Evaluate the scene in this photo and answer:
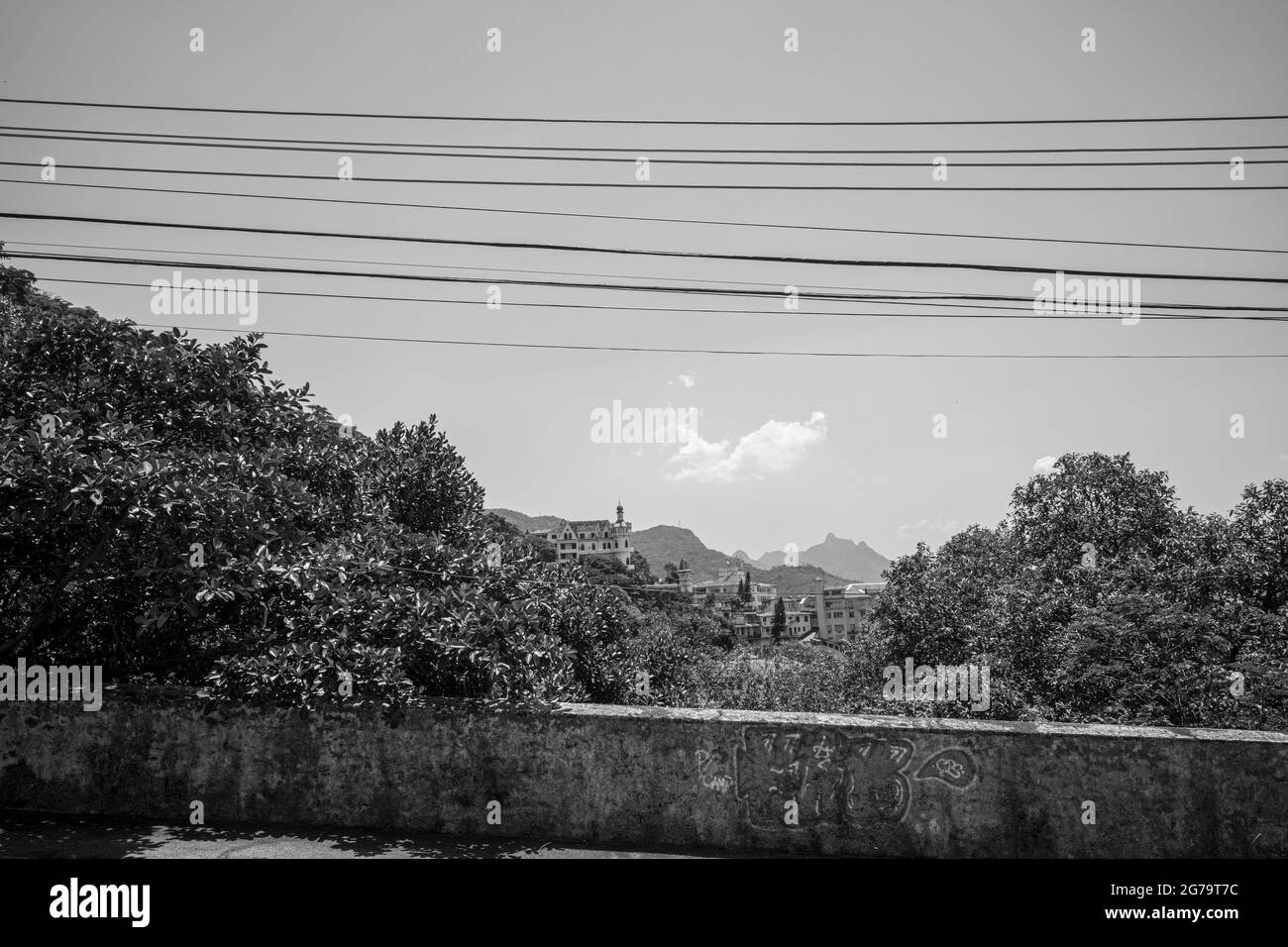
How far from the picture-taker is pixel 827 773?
277 inches

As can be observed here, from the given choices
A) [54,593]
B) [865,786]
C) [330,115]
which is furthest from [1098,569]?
[54,593]

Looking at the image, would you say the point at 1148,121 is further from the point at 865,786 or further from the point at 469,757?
the point at 469,757

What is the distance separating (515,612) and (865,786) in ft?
13.2

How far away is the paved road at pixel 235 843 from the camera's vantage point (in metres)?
6.52

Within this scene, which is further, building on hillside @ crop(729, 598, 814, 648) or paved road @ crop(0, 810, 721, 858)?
building on hillside @ crop(729, 598, 814, 648)

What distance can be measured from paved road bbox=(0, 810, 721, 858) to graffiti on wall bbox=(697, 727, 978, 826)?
0.71 metres

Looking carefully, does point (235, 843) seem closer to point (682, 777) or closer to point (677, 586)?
point (682, 777)

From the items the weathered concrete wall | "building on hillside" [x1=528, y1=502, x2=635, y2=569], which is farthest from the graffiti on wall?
"building on hillside" [x1=528, y1=502, x2=635, y2=569]

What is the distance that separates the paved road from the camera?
6520 mm

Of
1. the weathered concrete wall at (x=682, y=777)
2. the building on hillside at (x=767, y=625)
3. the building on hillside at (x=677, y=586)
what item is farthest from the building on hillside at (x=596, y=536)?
the weathered concrete wall at (x=682, y=777)

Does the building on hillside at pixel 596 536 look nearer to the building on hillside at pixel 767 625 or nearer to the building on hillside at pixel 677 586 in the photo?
the building on hillside at pixel 677 586

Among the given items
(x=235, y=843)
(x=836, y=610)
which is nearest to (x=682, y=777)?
(x=235, y=843)

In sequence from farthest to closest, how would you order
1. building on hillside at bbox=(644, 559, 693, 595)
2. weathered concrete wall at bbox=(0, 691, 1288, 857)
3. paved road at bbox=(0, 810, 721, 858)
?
building on hillside at bbox=(644, 559, 693, 595)
weathered concrete wall at bbox=(0, 691, 1288, 857)
paved road at bbox=(0, 810, 721, 858)

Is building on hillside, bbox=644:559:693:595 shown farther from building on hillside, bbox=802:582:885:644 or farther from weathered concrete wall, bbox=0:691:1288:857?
weathered concrete wall, bbox=0:691:1288:857
